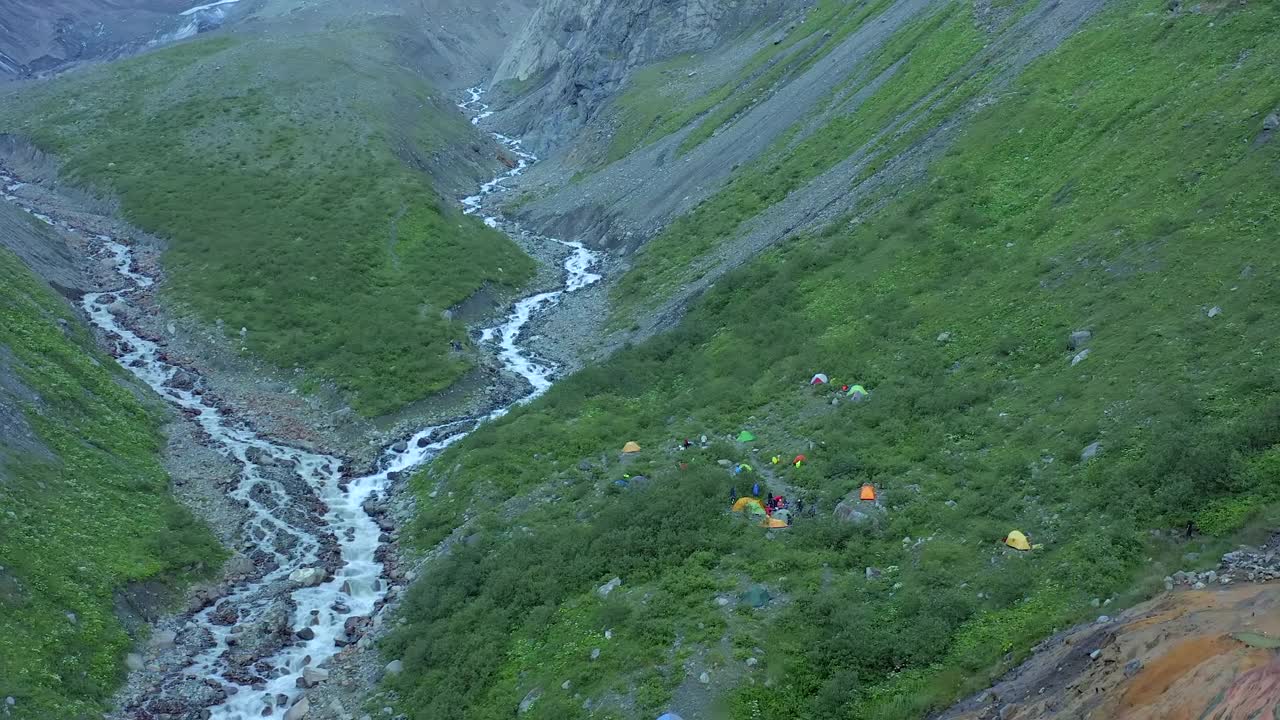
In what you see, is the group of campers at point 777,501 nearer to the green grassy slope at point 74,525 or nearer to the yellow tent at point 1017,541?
the yellow tent at point 1017,541

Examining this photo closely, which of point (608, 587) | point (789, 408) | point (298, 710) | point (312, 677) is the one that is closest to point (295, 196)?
point (789, 408)

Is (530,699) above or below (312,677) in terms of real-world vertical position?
below

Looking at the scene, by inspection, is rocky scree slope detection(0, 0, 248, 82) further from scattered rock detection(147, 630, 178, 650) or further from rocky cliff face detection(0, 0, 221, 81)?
scattered rock detection(147, 630, 178, 650)

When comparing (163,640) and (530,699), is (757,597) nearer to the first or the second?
(530,699)

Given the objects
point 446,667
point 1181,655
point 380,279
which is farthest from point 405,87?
point 1181,655

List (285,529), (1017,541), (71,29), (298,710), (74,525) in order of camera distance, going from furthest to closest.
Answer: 1. (71,29)
2. (285,529)
3. (74,525)
4. (298,710)
5. (1017,541)

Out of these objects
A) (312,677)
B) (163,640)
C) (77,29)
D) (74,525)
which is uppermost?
(77,29)

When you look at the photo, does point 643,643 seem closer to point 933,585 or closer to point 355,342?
point 933,585

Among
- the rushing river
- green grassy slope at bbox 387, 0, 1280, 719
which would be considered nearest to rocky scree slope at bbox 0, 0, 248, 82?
the rushing river
